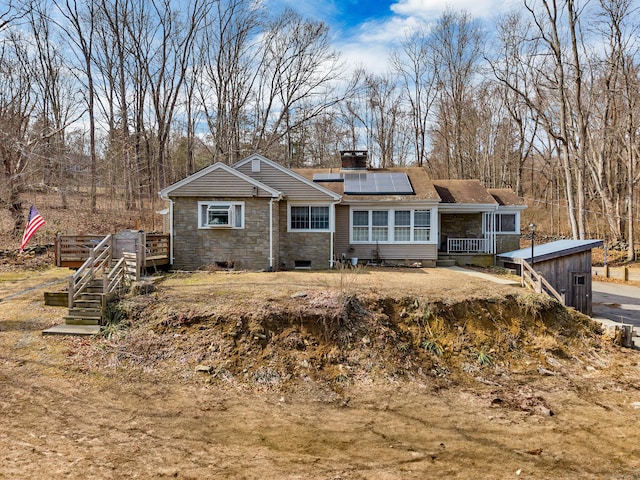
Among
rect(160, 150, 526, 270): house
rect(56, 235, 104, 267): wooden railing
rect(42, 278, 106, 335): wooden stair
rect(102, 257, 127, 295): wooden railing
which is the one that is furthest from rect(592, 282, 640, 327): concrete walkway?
rect(56, 235, 104, 267): wooden railing

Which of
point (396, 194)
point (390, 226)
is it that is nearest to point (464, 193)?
point (396, 194)

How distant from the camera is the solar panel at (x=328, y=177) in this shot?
18812 millimetres

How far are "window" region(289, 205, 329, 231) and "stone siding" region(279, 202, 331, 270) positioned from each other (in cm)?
28

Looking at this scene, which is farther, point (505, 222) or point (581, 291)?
point (505, 222)

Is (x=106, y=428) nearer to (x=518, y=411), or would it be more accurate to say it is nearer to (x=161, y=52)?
(x=518, y=411)

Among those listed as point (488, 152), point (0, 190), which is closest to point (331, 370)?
point (0, 190)

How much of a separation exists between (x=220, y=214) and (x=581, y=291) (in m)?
13.5

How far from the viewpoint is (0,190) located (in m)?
16.3

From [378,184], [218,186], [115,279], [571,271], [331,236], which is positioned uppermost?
[378,184]

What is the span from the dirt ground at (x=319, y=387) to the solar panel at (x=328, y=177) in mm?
8033

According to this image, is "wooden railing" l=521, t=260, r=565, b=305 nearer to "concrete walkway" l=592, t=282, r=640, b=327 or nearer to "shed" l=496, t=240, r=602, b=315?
"shed" l=496, t=240, r=602, b=315

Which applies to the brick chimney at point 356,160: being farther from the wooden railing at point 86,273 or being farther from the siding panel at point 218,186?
the wooden railing at point 86,273

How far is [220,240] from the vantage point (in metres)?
14.2

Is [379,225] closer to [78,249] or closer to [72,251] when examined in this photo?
[78,249]
